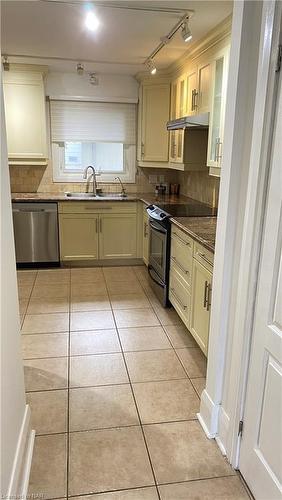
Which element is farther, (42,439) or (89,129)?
(89,129)

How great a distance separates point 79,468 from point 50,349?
1.16 metres

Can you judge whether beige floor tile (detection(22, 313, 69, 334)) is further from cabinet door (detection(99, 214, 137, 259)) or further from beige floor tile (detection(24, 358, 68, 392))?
cabinet door (detection(99, 214, 137, 259))

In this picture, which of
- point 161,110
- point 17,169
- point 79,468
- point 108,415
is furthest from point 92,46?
point 79,468

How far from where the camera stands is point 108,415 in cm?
209

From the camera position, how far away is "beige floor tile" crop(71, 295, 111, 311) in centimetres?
357

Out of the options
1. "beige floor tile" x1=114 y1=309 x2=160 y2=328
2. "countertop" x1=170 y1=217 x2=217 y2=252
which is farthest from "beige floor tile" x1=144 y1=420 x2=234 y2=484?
"beige floor tile" x1=114 y1=309 x2=160 y2=328

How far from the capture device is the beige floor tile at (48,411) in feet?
6.52

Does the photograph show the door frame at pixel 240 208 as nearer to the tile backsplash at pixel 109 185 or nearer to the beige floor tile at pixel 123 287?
the beige floor tile at pixel 123 287

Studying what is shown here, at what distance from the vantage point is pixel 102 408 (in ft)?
7.05

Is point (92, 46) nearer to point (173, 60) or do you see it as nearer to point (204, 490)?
point (173, 60)

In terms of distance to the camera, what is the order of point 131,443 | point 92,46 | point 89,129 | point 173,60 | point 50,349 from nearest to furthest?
1. point 131,443
2. point 50,349
3. point 92,46
4. point 173,60
5. point 89,129

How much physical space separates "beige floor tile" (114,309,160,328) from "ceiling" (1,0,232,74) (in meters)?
2.45

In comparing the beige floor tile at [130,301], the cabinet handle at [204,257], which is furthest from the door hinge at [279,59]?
the beige floor tile at [130,301]

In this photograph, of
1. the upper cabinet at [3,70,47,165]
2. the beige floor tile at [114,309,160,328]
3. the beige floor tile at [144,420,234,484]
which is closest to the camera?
the beige floor tile at [144,420,234,484]
